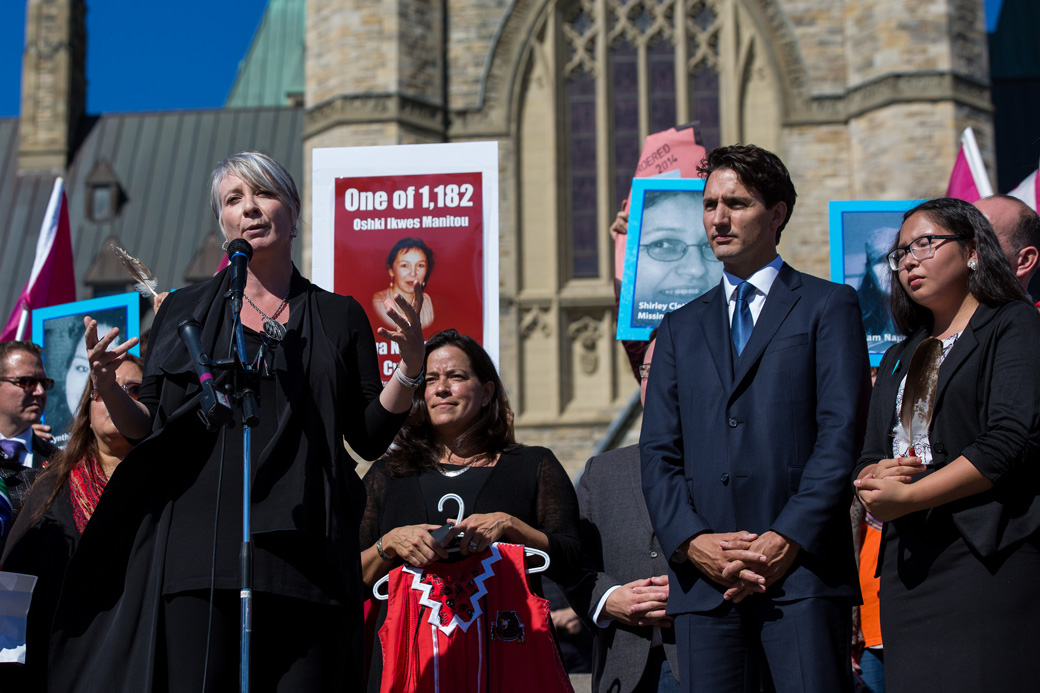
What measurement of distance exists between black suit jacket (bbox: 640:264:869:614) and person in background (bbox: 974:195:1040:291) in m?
0.98

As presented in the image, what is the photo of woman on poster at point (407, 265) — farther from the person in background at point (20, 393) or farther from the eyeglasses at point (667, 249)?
the person in background at point (20, 393)

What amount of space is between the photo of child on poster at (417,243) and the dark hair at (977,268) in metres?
2.13

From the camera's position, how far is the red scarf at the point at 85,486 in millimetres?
4113

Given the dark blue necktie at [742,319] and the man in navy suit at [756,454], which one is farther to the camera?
the dark blue necktie at [742,319]

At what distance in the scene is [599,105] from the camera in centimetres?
1661

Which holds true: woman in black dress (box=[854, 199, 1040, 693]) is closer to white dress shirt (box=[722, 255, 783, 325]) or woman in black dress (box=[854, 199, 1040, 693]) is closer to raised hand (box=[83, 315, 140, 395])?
white dress shirt (box=[722, 255, 783, 325])

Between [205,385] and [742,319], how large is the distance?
1648mm

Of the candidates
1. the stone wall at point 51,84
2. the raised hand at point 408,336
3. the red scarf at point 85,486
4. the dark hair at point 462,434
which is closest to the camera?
the raised hand at point 408,336

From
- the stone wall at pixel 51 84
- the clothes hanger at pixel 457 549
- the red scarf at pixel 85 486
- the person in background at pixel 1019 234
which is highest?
the stone wall at pixel 51 84

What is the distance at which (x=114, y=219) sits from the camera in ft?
68.5

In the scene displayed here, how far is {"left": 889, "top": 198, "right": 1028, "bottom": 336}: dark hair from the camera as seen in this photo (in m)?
3.45

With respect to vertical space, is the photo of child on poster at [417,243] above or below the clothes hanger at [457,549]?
above

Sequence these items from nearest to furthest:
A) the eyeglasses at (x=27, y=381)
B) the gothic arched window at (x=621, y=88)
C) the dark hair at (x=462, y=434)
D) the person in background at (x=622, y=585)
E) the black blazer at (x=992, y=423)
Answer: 1. the black blazer at (x=992, y=423)
2. the person in background at (x=622, y=585)
3. the dark hair at (x=462, y=434)
4. the eyeglasses at (x=27, y=381)
5. the gothic arched window at (x=621, y=88)

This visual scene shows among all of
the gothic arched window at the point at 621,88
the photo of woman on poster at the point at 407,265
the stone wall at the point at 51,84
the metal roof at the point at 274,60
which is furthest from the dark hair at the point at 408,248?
the metal roof at the point at 274,60
